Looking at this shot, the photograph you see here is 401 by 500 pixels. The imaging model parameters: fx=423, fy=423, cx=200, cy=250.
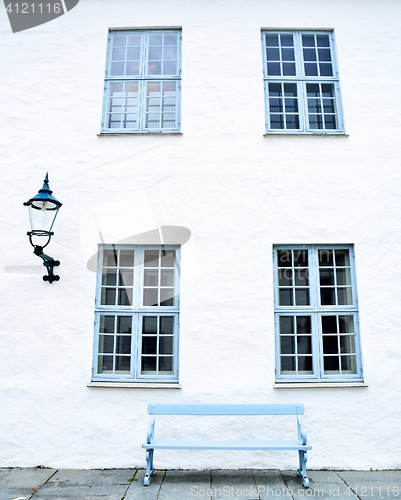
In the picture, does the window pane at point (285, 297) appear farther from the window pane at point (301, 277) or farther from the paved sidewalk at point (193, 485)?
the paved sidewalk at point (193, 485)

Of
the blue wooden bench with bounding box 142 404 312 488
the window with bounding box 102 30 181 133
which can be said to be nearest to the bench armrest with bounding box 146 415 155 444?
the blue wooden bench with bounding box 142 404 312 488

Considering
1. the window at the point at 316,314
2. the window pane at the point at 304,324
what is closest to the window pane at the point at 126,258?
the window at the point at 316,314

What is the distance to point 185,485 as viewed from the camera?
4.54 metres

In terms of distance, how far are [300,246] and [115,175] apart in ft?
8.71

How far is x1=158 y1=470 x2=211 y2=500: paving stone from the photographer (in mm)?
4266

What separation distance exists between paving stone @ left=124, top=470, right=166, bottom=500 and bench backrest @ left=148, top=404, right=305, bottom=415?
2.25 ft

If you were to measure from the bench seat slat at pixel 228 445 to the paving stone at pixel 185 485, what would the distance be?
379mm

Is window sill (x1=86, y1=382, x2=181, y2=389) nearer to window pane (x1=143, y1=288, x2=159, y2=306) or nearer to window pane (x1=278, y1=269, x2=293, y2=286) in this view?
window pane (x1=143, y1=288, x2=159, y2=306)

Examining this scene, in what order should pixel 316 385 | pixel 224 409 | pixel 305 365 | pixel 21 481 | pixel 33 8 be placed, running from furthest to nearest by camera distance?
pixel 33 8 < pixel 305 365 < pixel 316 385 < pixel 224 409 < pixel 21 481

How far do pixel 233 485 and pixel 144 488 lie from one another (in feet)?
3.11

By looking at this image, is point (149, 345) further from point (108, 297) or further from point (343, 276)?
point (343, 276)

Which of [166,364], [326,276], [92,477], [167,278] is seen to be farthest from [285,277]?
[92,477]

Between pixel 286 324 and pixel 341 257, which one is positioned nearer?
pixel 286 324

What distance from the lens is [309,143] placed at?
5812mm
